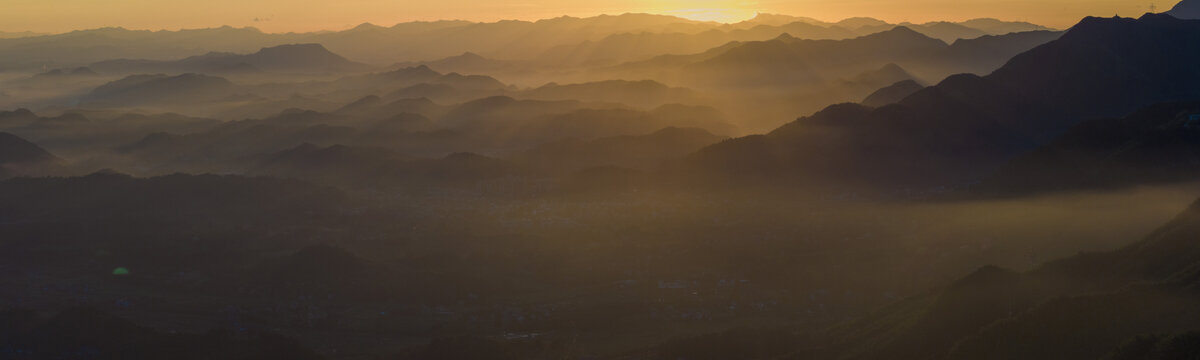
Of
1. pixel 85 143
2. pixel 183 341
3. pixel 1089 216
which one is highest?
pixel 85 143

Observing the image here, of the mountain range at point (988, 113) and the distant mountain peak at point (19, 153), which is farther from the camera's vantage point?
the distant mountain peak at point (19, 153)

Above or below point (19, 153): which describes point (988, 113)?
above

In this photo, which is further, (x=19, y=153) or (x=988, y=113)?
(x=19, y=153)

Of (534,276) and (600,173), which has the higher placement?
(600,173)

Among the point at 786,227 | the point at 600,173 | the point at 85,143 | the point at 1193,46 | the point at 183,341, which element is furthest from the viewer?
the point at 85,143

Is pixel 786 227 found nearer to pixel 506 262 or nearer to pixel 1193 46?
pixel 506 262

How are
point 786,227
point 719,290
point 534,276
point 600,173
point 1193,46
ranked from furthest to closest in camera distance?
point 1193,46, point 600,173, point 786,227, point 534,276, point 719,290

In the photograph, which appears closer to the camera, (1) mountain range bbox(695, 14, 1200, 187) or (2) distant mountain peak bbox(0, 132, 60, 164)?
(1) mountain range bbox(695, 14, 1200, 187)

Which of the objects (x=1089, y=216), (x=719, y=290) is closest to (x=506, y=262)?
(x=719, y=290)

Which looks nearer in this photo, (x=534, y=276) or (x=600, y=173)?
(x=534, y=276)

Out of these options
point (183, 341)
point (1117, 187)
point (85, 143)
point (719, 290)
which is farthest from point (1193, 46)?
point (85, 143)
